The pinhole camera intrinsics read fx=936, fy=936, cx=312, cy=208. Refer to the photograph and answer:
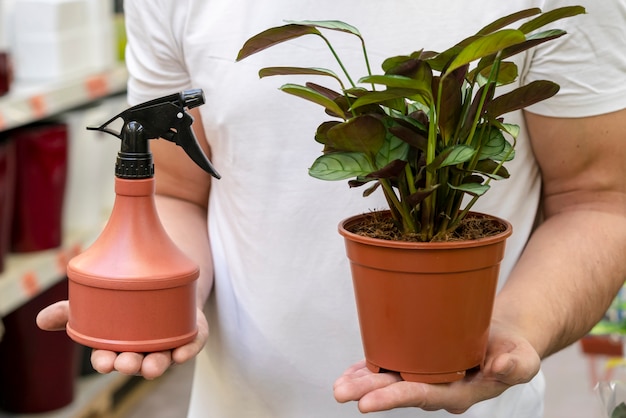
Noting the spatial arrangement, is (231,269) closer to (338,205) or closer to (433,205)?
(338,205)

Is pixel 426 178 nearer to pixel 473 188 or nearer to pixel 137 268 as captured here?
pixel 473 188

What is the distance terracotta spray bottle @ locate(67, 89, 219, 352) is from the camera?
3.12ft

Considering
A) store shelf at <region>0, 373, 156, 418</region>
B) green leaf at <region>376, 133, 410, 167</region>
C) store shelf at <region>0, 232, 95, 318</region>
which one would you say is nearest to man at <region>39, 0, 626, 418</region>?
green leaf at <region>376, 133, 410, 167</region>

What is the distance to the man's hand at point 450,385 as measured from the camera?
0.90m

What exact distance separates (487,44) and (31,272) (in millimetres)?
1929

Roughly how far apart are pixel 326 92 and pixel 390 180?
0.37 feet

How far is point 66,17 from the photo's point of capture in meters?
2.55

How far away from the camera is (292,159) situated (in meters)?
1.26

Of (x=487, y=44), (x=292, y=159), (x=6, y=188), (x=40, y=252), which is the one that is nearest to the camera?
(x=487, y=44)

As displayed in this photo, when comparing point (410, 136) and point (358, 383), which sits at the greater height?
Answer: point (410, 136)

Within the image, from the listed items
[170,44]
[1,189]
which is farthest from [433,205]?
[1,189]

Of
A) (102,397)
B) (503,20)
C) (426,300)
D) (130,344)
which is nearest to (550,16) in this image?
(503,20)

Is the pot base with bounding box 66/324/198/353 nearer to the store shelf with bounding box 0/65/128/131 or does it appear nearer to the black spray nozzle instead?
the black spray nozzle

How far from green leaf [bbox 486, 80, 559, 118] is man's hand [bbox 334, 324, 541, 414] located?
0.24 m
